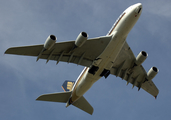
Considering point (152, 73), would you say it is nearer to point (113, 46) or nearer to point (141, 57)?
point (141, 57)

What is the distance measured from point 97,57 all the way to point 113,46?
2859 mm

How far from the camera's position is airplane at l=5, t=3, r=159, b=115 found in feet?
85.6

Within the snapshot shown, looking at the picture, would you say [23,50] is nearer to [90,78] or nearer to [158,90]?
[90,78]

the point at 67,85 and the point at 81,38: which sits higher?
the point at 81,38

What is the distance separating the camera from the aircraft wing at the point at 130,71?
3076cm

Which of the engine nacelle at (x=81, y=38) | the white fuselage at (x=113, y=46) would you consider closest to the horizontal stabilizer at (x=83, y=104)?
the white fuselage at (x=113, y=46)

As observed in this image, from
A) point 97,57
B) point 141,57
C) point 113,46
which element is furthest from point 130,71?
point 113,46

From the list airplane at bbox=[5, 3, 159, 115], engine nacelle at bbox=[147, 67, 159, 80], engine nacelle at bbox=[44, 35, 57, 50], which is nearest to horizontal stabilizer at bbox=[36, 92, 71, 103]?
airplane at bbox=[5, 3, 159, 115]

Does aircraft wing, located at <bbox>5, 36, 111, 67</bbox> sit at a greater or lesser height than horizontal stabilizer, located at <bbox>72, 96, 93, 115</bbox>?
greater

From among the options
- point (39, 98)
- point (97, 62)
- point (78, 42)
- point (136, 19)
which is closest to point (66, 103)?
point (39, 98)

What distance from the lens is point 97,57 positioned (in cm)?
2875

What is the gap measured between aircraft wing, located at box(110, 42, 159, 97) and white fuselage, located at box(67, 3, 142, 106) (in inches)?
119

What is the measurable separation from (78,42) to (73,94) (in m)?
9.05

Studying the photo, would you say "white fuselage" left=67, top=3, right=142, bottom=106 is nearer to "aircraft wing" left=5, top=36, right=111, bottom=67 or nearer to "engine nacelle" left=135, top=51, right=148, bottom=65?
"aircraft wing" left=5, top=36, right=111, bottom=67
